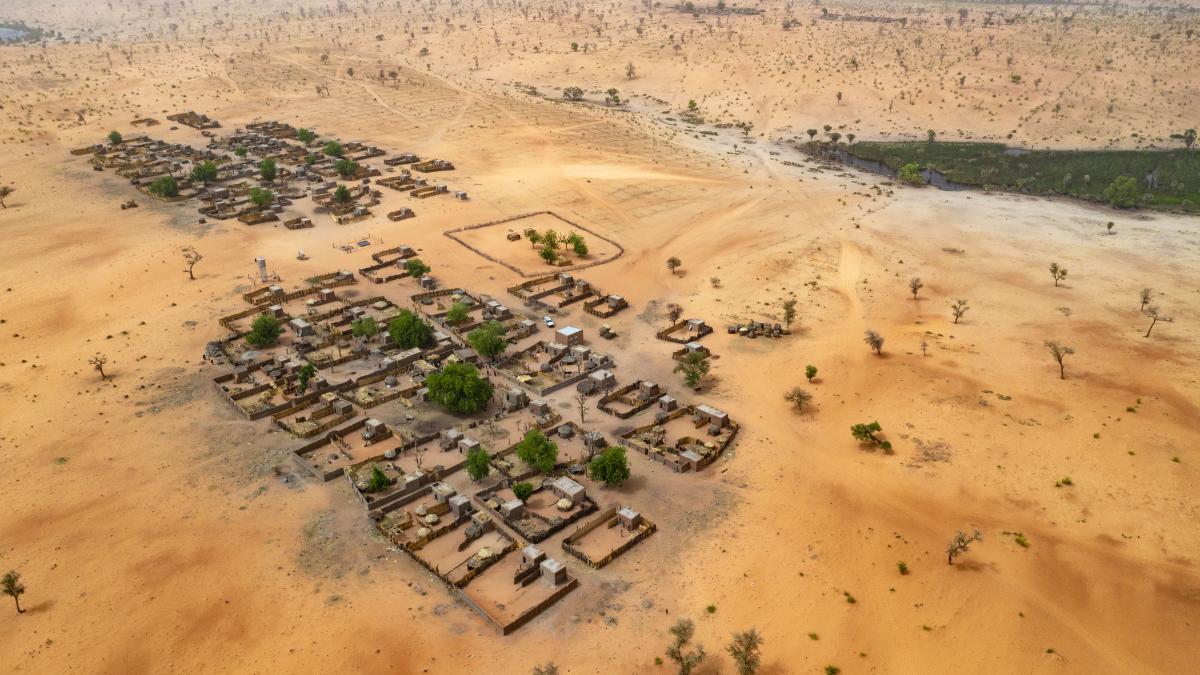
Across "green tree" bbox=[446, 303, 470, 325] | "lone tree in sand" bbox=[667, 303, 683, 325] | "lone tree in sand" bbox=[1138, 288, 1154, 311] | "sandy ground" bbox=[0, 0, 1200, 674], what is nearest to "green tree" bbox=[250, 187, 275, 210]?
"sandy ground" bbox=[0, 0, 1200, 674]

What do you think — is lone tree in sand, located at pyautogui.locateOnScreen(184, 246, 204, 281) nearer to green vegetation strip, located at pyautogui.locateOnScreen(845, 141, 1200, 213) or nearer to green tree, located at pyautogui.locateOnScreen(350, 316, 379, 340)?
green tree, located at pyautogui.locateOnScreen(350, 316, 379, 340)

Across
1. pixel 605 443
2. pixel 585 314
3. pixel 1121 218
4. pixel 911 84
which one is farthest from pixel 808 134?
pixel 605 443

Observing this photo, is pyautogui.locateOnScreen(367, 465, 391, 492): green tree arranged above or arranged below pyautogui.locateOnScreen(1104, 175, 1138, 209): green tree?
below

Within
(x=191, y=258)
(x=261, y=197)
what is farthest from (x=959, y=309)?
(x=261, y=197)

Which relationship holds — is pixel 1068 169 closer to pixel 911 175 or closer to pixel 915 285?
pixel 911 175

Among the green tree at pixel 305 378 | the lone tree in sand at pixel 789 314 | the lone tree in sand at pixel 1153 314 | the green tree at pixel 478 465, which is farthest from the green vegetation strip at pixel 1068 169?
the green tree at pixel 305 378

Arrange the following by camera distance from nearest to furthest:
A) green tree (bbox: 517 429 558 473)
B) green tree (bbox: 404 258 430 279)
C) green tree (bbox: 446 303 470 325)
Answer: green tree (bbox: 517 429 558 473) < green tree (bbox: 446 303 470 325) < green tree (bbox: 404 258 430 279)

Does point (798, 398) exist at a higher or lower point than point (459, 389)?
higher
